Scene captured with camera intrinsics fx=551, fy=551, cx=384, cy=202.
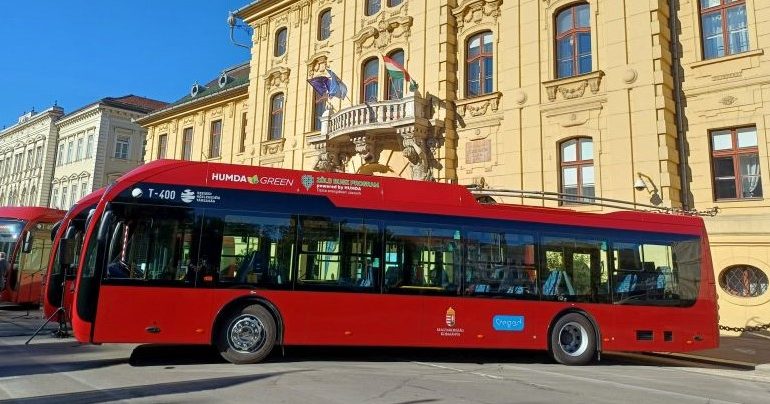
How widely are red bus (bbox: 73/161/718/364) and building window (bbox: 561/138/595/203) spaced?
582cm

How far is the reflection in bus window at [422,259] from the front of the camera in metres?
9.64

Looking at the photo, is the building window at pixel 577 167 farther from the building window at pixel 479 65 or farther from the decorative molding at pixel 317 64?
the decorative molding at pixel 317 64

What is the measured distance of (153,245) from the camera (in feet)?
28.6

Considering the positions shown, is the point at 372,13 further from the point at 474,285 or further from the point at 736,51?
the point at 474,285

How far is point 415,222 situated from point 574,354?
402 cm

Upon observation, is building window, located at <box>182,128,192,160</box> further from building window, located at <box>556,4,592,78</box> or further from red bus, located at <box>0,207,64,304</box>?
building window, located at <box>556,4,592,78</box>

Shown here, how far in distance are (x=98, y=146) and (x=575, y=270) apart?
46.1 meters

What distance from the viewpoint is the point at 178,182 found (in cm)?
907

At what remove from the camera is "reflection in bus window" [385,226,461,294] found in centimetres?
964

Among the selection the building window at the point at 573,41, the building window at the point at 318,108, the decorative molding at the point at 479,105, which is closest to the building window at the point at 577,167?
the building window at the point at 573,41

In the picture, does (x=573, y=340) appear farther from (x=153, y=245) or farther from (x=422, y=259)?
(x=153, y=245)

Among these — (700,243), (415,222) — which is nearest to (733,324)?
(700,243)

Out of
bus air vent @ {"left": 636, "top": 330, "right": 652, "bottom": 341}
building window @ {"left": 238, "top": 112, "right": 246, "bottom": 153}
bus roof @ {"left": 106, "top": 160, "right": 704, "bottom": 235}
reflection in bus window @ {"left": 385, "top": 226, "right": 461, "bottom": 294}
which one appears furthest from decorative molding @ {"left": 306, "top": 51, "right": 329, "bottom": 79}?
bus air vent @ {"left": 636, "top": 330, "right": 652, "bottom": 341}

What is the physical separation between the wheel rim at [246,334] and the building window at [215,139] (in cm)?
2475
